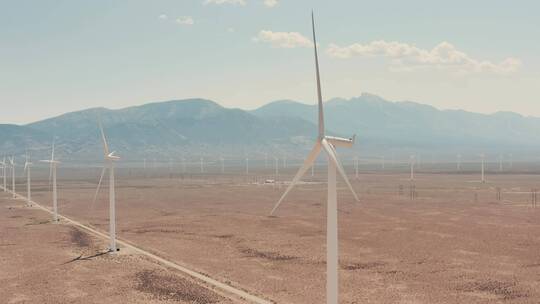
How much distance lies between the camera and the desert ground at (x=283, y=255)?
42.2 meters

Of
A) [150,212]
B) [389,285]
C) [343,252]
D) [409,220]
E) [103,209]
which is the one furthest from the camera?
[103,209]

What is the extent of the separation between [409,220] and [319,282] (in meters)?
39.1

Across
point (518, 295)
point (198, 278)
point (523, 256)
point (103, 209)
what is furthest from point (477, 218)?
point (103, 209)

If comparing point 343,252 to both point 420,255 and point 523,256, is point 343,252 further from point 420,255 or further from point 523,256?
point 523,256

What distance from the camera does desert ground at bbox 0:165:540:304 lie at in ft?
138

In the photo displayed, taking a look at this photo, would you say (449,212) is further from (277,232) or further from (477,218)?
(277,232)

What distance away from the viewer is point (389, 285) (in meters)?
→ 43.9

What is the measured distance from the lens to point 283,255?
56.5 m

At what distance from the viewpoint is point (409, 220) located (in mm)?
81062

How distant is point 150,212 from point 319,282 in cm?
5979

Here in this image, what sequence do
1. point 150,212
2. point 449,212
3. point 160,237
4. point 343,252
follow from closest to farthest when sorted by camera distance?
1. point 343,252
2. point 160,237
3. point 449,212
4. point 150,212

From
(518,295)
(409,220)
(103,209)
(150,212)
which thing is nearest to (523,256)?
(518,295)

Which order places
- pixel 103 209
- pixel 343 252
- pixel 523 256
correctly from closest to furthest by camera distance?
1. pixel 523 256
2. pixel 343 252
3. pixel 103 209

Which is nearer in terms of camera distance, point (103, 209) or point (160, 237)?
point (160, 237)
